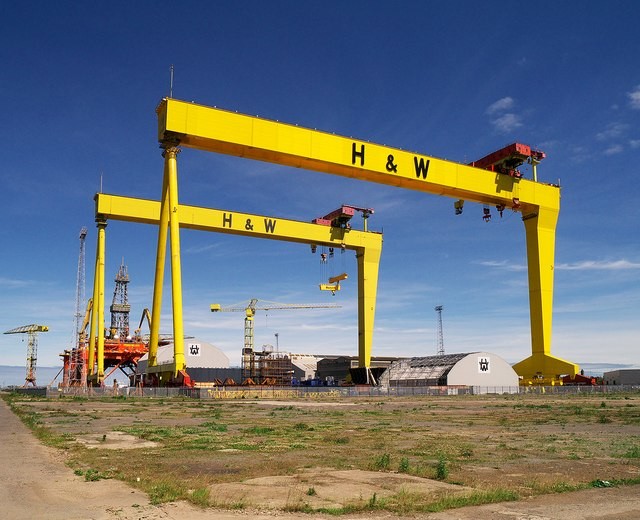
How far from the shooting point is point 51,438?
1477 centimetres

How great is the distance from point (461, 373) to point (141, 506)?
50719 mm

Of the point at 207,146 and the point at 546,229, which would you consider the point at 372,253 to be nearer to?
the point at 546,229

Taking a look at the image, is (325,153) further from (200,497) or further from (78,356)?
(78,356)

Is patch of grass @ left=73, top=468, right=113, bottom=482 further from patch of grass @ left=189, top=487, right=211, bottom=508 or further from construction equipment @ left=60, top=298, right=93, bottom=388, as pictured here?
construction equipment @ left=60, top=298, right=93, bottom=388

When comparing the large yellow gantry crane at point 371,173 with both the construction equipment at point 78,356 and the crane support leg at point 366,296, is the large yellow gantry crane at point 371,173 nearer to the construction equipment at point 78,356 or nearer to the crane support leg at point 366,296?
the crane support leg at point 366,296

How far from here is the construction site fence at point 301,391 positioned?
36.1 metres

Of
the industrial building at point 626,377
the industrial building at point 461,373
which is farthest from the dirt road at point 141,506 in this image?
the industrial building at point 626,377

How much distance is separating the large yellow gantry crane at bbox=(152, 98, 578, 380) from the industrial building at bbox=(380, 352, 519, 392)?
978 centimetres

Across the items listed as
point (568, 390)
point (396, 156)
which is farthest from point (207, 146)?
point (568, 390)

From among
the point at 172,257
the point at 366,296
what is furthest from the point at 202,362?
the point at 172,257

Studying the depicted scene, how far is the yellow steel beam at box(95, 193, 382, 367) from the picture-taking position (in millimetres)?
42500

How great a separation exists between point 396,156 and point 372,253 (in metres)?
16.9

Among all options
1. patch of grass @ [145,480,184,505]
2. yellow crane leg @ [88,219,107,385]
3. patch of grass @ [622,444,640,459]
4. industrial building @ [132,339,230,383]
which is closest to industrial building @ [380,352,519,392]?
industrial building @ [132,339,230,383]

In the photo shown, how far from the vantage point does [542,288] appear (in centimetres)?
4200
